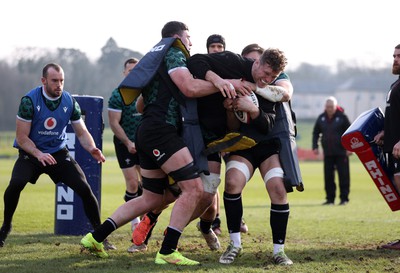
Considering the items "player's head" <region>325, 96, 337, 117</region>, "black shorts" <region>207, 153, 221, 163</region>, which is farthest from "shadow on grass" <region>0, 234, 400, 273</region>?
"player's head" <region>325, 96, 337, 117</region>

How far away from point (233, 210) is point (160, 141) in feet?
3.55

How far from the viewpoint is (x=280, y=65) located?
23.1 ft

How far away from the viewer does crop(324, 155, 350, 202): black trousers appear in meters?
17.5

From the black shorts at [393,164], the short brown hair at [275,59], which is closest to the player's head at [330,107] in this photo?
the black shorts at [393,164]

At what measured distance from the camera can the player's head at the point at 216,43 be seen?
10.1 metres

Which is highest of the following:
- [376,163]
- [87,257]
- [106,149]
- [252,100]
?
[252,100]

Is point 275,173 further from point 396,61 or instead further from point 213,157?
point 396,61

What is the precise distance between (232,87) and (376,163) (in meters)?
2.58

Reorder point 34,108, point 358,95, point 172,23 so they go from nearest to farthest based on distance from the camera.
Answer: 1. point 172,23
2. point 34,108
3. point 358,95

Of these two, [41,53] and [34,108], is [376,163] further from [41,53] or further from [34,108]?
[41,53]

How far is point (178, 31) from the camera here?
736 centimetres

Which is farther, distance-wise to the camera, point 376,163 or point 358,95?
point 358,95

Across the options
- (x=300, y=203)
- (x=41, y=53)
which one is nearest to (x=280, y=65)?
(x=300, y=203)

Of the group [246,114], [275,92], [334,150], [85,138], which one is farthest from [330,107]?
[246,114]
